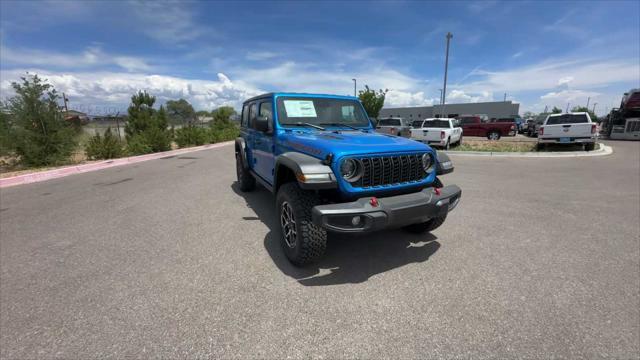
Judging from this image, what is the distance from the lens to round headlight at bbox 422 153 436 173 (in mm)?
3208

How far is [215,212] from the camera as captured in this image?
4.93 m

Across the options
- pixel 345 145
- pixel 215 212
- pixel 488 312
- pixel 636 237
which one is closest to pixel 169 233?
pixel 215 212

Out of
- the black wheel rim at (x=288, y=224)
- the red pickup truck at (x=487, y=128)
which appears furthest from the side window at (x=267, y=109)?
the red pickup truck at (x=487, y=128)

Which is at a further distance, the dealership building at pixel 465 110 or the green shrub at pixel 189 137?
the dealership building at pixel 465 110

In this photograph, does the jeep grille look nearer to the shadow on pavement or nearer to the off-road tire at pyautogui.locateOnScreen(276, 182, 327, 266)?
the off-road tire at pyautogui.locateOnScreen(276, 182, 327, 266)

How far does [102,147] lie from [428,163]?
45.1 ft

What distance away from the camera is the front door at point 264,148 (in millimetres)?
4098

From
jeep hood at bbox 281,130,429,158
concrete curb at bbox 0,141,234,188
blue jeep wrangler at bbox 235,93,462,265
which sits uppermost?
jeep hood at bbox 281,130,429,158

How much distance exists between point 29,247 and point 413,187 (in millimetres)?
4856

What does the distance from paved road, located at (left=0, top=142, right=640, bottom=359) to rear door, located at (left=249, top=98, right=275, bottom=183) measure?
75 cm

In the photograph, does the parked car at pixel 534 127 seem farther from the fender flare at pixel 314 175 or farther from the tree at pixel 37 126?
the tree at pixel 37 126

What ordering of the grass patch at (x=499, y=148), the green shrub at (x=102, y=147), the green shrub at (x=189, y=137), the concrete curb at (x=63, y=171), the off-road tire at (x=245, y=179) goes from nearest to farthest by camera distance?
1. the off-road tire at (x=245, y=179)
2. the concrete curb at (x=63, y=171)
3. the green shrub at (x=102, y=147)
4. the grass patch at (x=499, y=148)
5. the green shrub at (x=189, y=137)

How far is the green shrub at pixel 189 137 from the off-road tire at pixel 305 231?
1717 centimetres

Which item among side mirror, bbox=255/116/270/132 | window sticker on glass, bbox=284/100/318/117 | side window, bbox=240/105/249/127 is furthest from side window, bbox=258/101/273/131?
side window, bbox=240/105/249/127
